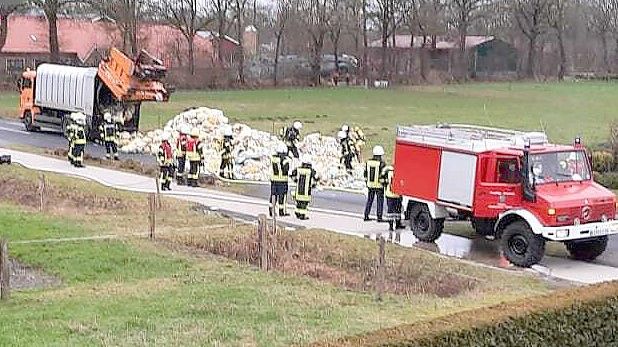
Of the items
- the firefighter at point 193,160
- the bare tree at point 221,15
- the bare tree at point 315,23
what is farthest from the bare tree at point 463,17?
the firefighter at point 193,160

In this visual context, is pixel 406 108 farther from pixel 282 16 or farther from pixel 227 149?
pixel 227 149

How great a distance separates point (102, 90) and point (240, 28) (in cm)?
4649

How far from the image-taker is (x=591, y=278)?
15.7 meters

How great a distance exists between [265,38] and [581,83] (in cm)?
2874

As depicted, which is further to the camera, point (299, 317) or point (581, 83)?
point (581, 83)

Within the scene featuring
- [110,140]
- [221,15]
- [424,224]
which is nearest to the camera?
[424,224]

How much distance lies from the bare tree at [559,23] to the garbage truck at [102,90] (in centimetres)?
6974

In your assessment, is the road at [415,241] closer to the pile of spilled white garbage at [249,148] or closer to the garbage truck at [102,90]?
the pile of spilled white garbage at [249,148]

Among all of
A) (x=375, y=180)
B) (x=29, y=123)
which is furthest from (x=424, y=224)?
(x=29, y=123)

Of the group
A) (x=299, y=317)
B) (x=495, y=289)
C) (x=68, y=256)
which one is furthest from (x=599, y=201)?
(x=68, y=256)

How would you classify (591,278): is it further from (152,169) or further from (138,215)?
(152,169)

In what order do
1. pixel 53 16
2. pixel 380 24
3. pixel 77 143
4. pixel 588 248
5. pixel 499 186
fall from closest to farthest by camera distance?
pixel 499 186 → pixel 588 248 → pixel 77 143 → pixel 53 16 → pixel 380 24

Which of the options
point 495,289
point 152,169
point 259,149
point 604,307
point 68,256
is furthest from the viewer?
point 259,149

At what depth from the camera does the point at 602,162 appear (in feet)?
90.2
